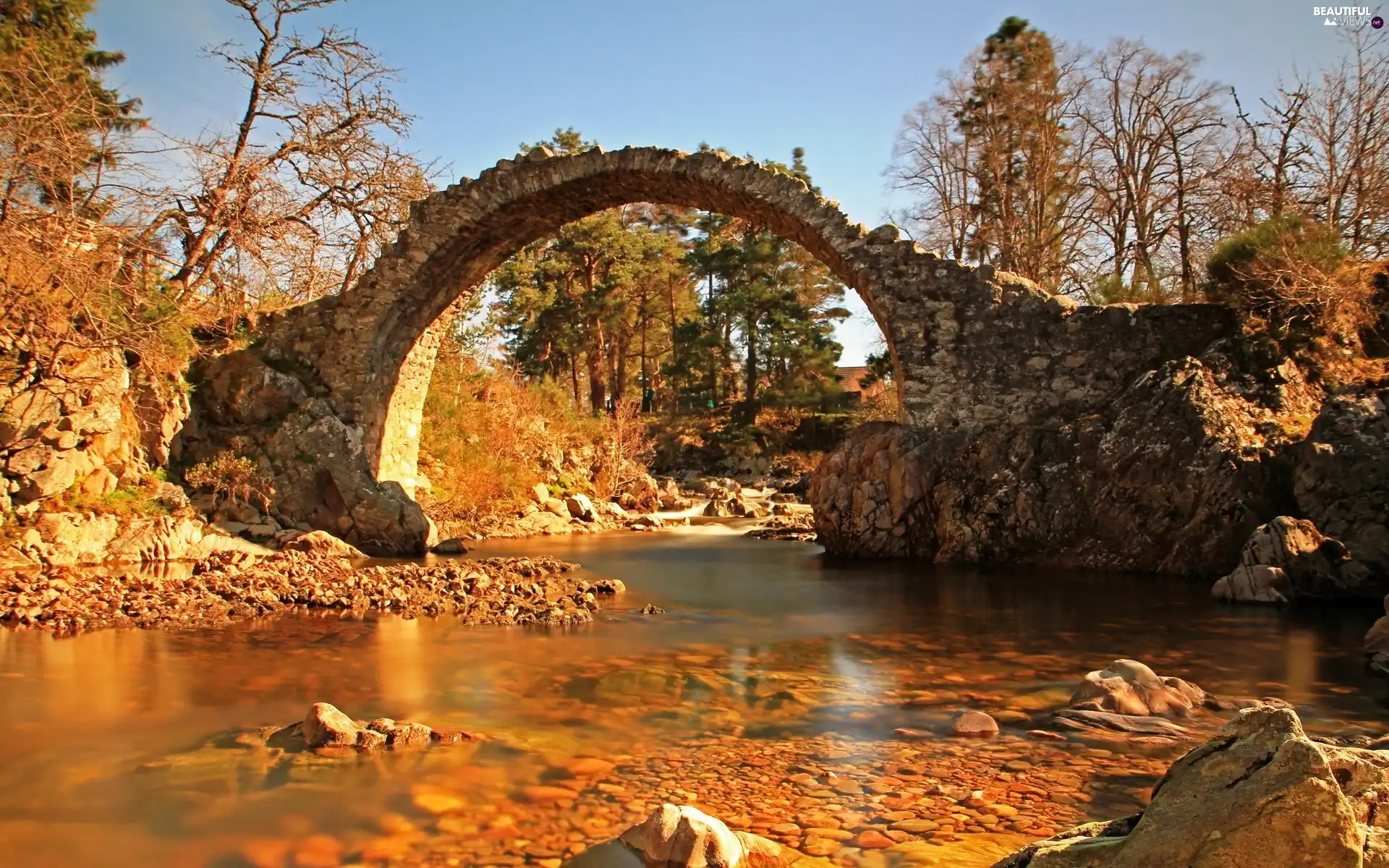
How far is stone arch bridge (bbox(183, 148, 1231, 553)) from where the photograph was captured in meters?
11.1

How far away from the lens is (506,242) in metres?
13.3

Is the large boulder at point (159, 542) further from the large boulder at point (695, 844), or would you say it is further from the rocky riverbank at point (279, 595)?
the large boulder at point (695, 844)

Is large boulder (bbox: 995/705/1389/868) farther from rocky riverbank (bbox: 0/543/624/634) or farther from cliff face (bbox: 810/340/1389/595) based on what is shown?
cliff face (bbox: 810/340/1389/595)

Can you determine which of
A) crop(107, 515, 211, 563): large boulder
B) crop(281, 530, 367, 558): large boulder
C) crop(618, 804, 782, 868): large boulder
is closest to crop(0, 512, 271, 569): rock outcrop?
crop(107, 515, 211, 563): large boulder

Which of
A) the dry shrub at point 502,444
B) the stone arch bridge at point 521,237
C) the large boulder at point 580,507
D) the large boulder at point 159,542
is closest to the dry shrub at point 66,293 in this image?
the large boulder at point 159,542

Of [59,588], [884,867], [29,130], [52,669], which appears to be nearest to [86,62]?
[29,130]

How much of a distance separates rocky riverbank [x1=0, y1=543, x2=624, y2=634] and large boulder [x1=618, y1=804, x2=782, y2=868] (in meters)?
4.19

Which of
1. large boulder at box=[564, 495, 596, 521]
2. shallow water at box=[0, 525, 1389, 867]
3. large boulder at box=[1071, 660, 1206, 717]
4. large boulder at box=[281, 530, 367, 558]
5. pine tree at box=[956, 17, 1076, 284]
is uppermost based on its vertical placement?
pine tree at box=[956, 17, 1076, 284]

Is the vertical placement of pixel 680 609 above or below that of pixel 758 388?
below

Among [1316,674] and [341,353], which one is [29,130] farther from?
[1316,674]

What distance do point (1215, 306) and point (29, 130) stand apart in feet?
40.8

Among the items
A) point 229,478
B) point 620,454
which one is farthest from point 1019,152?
point 229,478

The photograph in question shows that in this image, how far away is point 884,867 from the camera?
284cm

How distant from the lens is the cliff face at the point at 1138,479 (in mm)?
8312
